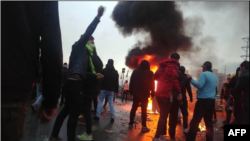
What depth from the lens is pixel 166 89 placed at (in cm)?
417

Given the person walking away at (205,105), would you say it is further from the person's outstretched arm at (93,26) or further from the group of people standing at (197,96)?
the person's outstretched arm at (93,26)

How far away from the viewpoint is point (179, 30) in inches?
909

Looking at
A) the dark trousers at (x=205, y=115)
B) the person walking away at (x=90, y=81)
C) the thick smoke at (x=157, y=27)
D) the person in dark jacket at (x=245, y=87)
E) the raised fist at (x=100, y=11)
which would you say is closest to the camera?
the raised fist at (x=100, y=11)

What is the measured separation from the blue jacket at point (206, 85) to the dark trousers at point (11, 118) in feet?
11.4

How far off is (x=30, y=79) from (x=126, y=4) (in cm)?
2658

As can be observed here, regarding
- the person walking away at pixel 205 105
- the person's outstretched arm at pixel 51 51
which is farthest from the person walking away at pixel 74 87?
the person walking away at pixel 205 105

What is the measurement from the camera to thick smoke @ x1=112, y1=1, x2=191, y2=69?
901 inches

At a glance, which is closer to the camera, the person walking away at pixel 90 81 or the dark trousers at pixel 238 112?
the person walking away at pixel 90 81

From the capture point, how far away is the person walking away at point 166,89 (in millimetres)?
4129

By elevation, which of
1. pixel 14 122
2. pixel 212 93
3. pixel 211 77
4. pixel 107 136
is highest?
pixel 211 77

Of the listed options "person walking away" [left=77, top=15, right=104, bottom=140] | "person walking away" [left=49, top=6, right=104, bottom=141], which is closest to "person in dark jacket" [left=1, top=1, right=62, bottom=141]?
"person walking away" [left=49, top=6, right=104, bottom=141]

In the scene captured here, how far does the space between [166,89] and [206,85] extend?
851 mm

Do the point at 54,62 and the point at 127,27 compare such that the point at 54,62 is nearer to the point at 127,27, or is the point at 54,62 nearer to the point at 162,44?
the point at 162,44

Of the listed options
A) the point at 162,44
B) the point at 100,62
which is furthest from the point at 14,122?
the point at 162,44
